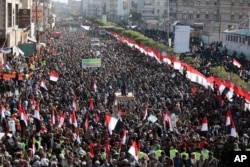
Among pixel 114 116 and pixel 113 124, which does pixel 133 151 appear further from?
pixel 114 116

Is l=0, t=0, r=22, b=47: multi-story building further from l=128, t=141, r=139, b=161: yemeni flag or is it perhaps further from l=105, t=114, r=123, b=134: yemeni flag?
l=128, t=141, r=139, b=161: yemeni flag

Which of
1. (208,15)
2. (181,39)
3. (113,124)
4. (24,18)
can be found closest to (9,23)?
(24,18)

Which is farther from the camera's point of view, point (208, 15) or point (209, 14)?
point (208, 15)

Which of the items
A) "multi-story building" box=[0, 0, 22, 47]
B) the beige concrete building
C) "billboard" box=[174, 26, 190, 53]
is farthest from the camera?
the beige concrete building

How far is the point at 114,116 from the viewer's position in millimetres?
23406

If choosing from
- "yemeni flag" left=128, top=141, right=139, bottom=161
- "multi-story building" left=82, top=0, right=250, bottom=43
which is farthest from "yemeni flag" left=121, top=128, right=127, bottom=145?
"multi-story building" left=82, top=0, right=250, bottom=43

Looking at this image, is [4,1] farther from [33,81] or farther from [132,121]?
[132,121]

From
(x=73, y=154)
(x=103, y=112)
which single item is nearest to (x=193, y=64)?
(x=103, y=112)

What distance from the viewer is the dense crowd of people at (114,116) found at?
1551 centimetres

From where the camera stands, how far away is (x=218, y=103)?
2547 centimetres

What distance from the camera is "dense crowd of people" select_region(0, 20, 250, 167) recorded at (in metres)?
15.5

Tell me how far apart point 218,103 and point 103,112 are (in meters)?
5.34

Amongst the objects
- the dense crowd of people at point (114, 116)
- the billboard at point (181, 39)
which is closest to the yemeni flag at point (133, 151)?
the dense crowd of people at point (114, 116)

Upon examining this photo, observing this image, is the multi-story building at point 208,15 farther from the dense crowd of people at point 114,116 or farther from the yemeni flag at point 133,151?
the yemeni flag at point 133,151
